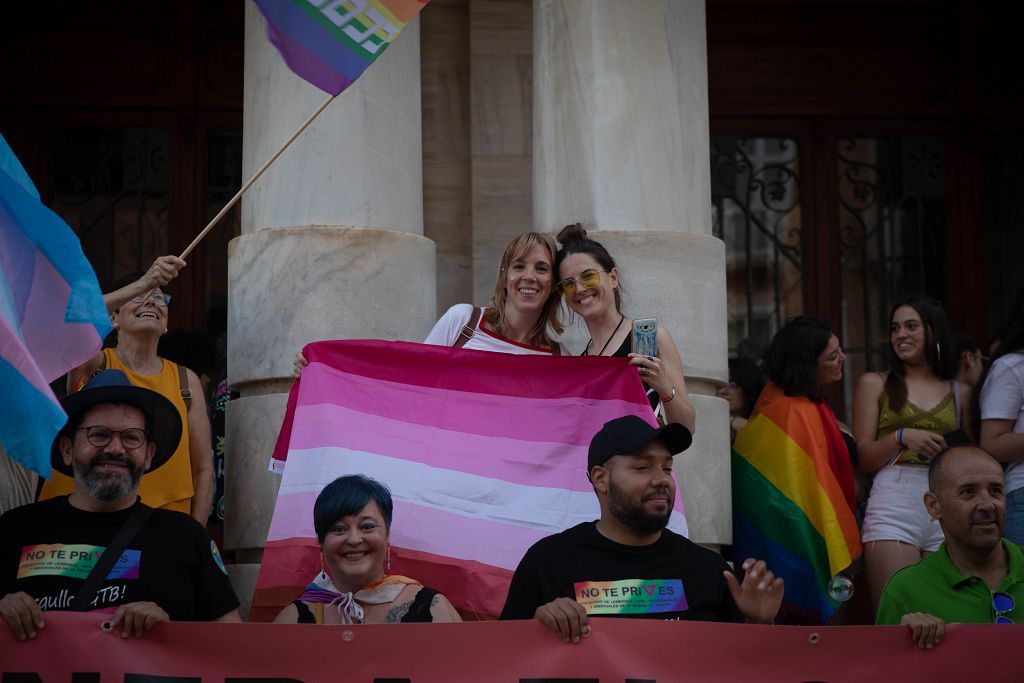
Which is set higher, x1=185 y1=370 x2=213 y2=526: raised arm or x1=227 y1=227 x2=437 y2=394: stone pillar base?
x1=227 y1=227 x2=437 y2=394: stone pillar base

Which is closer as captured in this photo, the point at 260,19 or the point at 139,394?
the point at 139,394

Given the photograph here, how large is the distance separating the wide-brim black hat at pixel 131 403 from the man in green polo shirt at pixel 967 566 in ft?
9.50

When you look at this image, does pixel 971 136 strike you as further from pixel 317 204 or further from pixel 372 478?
pixel 372 478

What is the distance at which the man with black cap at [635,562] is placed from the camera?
18.0ft

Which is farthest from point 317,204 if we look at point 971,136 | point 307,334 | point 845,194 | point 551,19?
point 971,136

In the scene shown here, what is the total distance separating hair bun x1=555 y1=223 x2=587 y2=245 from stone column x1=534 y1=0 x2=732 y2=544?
0.47 m

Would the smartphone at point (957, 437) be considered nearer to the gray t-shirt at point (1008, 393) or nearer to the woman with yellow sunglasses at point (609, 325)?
the gray t-shirt at point (1008, 393)

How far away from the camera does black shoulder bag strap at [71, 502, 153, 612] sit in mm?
5543

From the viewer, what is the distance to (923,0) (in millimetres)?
10867

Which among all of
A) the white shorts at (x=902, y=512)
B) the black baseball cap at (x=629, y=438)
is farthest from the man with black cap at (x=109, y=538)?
the white shorts at (x=902, y=512)

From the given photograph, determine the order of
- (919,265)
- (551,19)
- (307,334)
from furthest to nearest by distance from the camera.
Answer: (919,265) → (551,19) → (307,334)

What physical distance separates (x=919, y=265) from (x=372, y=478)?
18.4ft

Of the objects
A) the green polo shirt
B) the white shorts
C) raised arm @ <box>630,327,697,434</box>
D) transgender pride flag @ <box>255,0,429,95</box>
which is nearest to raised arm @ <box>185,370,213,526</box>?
transgender pride flag @ <box>255,0,429,95</box>

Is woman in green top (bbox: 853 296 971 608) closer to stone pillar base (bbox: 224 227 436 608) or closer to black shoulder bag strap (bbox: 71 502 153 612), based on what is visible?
stone pillar base (bbox: 224 227 436 608)
